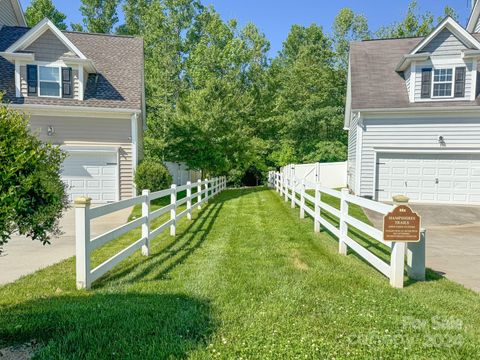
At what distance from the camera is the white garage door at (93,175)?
50.7 ft

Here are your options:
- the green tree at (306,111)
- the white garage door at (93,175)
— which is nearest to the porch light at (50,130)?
the white garage door at (93,175)

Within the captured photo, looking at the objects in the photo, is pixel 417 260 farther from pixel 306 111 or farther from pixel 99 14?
pixel 99 14

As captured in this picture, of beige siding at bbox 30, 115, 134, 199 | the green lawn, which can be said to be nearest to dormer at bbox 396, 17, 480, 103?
the green lawn

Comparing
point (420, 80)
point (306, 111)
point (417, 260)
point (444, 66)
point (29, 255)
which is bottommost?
point (29, 255)

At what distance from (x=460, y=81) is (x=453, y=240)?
9478mm

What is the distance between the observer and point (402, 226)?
487cm

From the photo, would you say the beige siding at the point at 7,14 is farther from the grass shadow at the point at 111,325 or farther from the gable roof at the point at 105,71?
the grass shadow at the point at 111,325

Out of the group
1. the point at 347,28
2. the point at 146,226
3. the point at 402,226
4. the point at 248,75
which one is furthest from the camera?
the point at 347,28

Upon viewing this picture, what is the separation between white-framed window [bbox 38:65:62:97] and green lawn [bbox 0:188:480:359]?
11.5 meters

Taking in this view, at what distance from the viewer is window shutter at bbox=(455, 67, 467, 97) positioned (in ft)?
50.6

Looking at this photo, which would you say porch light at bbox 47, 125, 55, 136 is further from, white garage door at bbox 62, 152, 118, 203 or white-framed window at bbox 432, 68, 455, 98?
white-framed window at bbox 432, 68, 455, 98

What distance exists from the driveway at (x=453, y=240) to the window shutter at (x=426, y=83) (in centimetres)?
490

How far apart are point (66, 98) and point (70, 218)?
6055 mm

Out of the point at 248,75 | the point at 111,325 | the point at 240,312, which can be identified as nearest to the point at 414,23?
the point at 248,75
